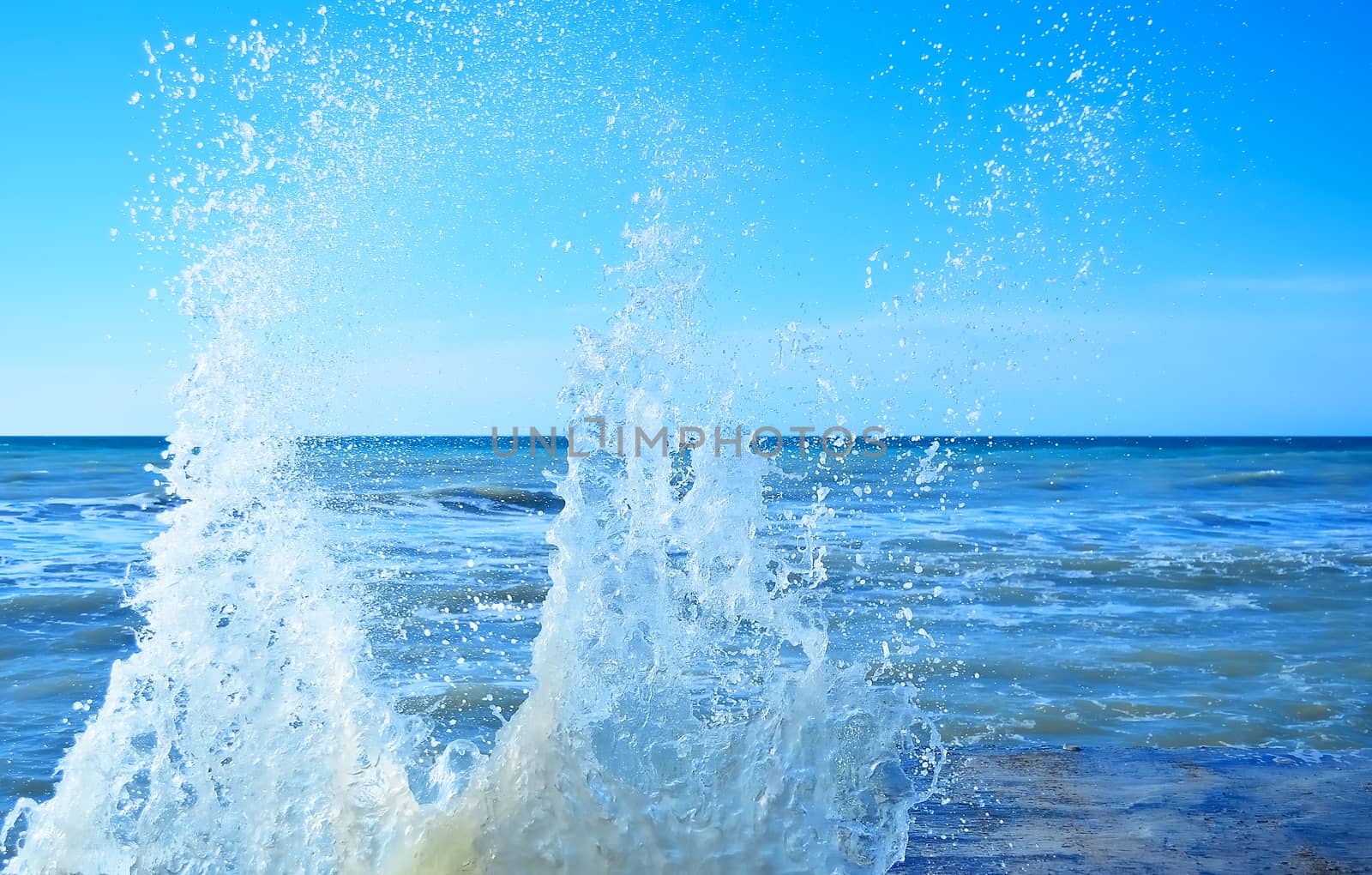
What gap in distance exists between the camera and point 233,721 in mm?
3557

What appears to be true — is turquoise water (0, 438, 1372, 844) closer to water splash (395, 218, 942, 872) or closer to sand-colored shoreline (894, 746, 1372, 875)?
water splash (395, 218, 942, 872)

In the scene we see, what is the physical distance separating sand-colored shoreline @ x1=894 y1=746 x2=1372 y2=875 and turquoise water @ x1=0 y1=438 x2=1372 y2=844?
0.60m

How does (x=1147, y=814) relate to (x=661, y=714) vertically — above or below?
below

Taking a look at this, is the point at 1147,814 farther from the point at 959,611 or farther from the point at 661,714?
the point at 959,611

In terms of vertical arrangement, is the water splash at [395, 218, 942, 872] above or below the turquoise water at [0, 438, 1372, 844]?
above

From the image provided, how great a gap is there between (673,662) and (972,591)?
6.04 metres

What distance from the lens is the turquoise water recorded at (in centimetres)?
531

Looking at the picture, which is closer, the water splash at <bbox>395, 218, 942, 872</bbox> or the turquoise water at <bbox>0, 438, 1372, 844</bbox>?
the water splash at <bbox>395, 218, 942, 872</bbox>

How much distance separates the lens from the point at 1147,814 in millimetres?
3688

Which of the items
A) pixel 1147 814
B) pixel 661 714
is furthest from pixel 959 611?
pixel 661 714

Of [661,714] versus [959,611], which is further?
[959,611]

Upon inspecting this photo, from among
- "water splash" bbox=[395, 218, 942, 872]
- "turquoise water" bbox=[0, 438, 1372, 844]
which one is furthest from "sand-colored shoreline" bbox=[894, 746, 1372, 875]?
"turquoise water" bbox=[0, 438, 1372, 844]

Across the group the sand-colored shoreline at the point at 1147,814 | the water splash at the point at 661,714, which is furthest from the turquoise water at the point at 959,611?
the sand-colored shoreline at the point at 1147,814

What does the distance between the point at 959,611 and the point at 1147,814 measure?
4609mm
